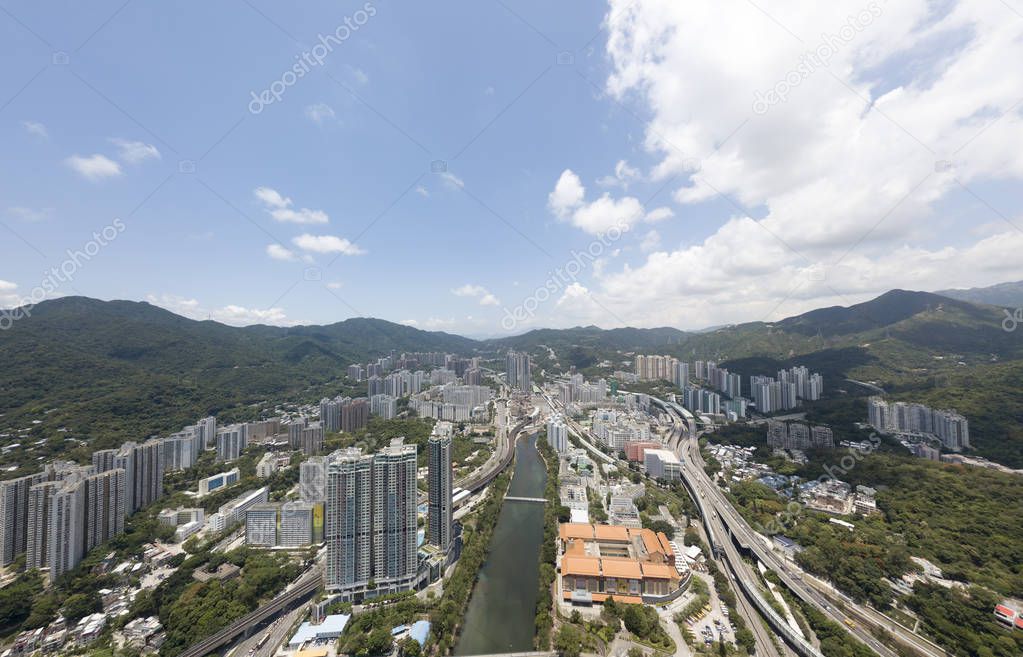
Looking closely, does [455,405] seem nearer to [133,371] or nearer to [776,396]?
[133,371]

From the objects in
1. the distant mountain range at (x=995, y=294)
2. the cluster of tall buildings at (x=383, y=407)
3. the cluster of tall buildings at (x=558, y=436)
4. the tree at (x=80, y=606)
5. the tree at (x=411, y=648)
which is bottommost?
the tree at (x=411, y=648)

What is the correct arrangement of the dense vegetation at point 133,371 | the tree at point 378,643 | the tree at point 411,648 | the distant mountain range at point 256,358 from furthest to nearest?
the distant mountain range at point 256,358
the dense vegetation at point 133,371
the tree at point 378,643
the tree at point 411,648

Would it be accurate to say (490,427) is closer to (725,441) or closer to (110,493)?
(725,441)

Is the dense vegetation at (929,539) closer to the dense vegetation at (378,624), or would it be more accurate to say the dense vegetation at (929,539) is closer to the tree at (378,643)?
the dense vegetation at (378,624)

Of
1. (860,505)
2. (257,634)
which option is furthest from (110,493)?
(860,505)

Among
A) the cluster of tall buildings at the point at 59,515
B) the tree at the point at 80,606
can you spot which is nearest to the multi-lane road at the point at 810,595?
the tree at the point at 80,606

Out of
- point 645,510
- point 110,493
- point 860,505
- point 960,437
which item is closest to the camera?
point 110,493

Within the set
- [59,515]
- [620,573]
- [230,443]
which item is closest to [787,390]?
[620,573]

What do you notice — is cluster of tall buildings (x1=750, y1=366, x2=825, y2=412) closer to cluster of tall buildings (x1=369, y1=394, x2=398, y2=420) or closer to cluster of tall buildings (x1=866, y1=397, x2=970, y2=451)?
cluster of tall buildings (x1=866, y1=397, x2=970, y2=451)
